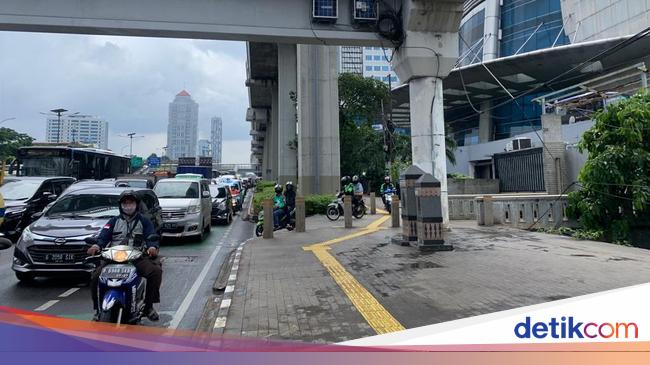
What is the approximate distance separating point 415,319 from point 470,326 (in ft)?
4.39

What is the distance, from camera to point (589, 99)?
19.7 m

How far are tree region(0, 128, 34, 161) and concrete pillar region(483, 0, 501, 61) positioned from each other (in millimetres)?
51947

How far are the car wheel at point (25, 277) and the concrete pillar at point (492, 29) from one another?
175 feet

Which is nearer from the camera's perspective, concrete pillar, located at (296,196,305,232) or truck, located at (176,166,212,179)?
concrete pillar, located at (296,196,305,232)

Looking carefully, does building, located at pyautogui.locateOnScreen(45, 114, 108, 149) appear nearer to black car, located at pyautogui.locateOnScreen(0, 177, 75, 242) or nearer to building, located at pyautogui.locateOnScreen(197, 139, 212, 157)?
building, located at pyautogui.locateOnScreen(197, 139, 212, 157)

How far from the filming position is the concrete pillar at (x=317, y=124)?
25.4m

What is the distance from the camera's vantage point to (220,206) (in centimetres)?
1789

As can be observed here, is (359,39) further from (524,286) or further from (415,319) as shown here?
(415,319)

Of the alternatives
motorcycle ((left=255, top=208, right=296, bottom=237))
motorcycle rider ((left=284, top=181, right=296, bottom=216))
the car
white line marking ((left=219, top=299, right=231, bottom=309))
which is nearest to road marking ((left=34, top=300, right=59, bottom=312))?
white line marking ((left=219, top=299, right=231, bottom=309))

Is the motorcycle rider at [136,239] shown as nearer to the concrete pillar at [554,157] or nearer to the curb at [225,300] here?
the curb at [225,300]

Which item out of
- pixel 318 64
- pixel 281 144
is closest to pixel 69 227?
pixel 318 64

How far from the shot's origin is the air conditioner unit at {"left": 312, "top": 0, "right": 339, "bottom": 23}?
1220cm

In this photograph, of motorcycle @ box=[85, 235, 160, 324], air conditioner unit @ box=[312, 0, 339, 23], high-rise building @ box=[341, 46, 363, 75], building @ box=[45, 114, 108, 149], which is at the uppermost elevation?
high-rise building @ box=[341, 46, 363, 75]

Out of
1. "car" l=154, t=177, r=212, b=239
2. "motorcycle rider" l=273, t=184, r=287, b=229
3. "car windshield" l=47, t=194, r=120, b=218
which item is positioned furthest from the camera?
"motorcycle rider" l=273, t=184, r=287, b=229
